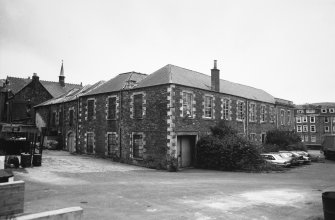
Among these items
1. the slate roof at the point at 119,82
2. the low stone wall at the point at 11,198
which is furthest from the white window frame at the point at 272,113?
the low stone wall at the point at 11,198

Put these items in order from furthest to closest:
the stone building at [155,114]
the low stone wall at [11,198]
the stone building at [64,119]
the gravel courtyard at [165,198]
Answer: the stone building at [64,119] → the stone building at [155,114] → the gravel courtyard at [165,198] → the low stone wall at [11,198]

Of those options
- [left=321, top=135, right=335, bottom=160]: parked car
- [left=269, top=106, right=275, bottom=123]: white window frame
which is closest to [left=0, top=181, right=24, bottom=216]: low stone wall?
[left=269, top=106, right=275, bottom=123]: white window frame

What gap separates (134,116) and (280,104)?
24297 millimetres

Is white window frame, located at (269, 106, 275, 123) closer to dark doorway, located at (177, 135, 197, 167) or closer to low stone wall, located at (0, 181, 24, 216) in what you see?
dark doorway, located at (177, 135, 197, 167)

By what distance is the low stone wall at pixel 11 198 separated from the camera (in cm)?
622

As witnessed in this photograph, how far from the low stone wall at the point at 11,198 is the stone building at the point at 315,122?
6966cm

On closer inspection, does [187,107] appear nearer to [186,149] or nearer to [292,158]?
[186,149]

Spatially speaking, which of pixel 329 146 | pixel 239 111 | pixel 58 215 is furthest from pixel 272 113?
pixel 58 215

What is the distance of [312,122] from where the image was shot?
6956cm

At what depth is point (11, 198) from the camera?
6.35 m

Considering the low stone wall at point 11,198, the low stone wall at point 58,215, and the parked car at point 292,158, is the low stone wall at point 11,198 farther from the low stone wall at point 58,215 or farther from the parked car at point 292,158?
the parked car at point 292,158

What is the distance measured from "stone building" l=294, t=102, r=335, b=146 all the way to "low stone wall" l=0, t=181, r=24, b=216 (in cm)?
6966

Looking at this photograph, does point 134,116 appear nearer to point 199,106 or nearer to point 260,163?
point 199,106

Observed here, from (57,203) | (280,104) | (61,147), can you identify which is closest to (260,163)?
(57,203)
